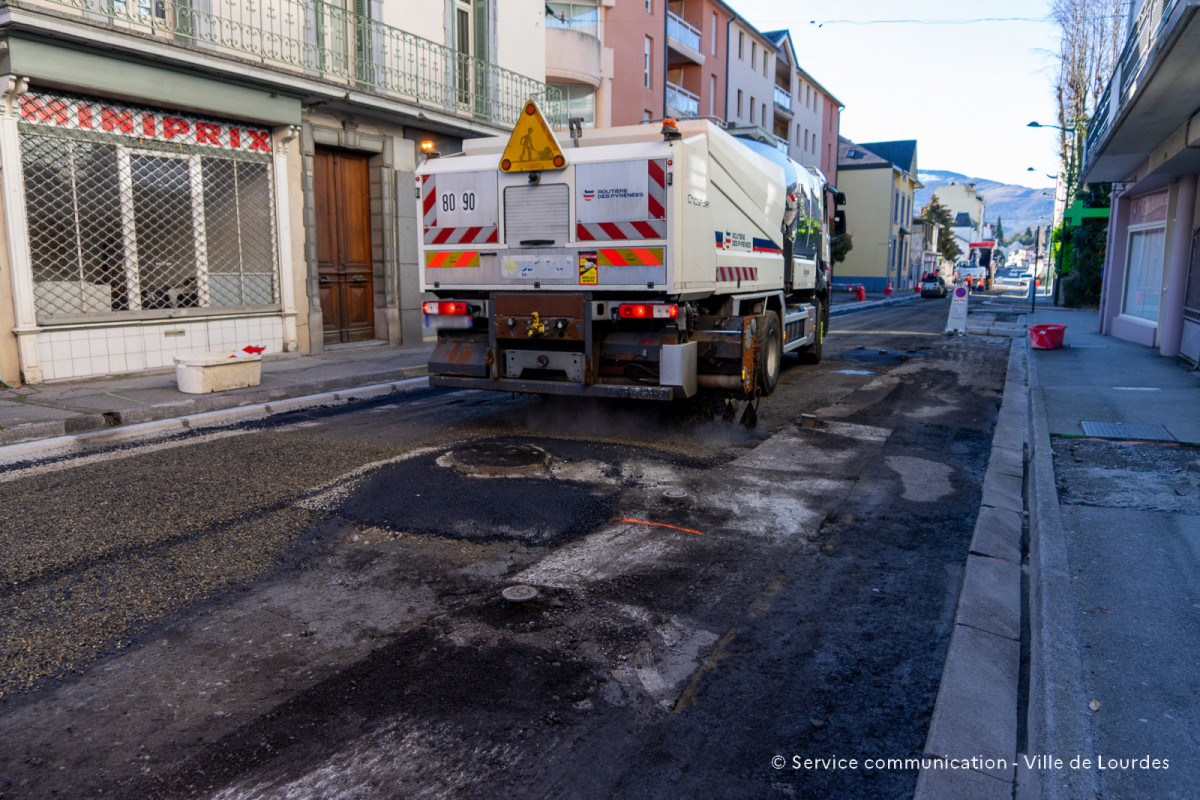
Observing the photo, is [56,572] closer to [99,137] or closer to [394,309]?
[99,137]

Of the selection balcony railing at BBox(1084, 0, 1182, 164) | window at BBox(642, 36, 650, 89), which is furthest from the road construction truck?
window at BBox(642, 36, 650, 89)

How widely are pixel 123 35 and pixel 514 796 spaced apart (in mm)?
11263

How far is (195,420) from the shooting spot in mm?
8625

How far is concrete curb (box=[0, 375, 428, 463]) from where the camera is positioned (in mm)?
7324

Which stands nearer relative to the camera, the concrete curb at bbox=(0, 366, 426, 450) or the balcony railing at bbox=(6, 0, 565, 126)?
the concrete curb at bbox=(0, 366, 426, 450)

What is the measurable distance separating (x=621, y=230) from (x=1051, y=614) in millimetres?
4771

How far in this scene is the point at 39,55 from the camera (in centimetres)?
965

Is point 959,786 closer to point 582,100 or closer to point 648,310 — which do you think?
point 648,310

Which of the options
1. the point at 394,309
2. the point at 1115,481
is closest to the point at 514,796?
the point at 1115,481

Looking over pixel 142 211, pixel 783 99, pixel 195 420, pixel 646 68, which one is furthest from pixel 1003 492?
pixel 783 99

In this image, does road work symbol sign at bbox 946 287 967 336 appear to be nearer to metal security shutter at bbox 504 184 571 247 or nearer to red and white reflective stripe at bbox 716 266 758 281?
red and white reflective stripe at bbox 716 266 758 281

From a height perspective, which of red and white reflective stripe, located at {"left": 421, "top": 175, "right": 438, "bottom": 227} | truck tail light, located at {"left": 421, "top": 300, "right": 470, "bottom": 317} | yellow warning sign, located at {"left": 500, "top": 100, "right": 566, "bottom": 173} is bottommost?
truck tail light, located at {"left": 421, "top": 300, "right": 470, "bottom": 317}

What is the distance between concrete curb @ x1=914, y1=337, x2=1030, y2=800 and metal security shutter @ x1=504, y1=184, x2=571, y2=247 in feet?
14.2

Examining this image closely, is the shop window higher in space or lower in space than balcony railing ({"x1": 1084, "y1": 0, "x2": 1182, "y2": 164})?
lower
